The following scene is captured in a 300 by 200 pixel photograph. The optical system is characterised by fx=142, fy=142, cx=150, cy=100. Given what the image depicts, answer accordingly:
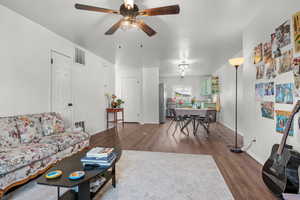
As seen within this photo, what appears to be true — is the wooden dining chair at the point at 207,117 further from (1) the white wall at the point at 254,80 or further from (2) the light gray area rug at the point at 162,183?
(2) the light gray area rug at the point at 162,183

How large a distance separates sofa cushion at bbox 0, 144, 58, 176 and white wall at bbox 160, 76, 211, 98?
7695 mm

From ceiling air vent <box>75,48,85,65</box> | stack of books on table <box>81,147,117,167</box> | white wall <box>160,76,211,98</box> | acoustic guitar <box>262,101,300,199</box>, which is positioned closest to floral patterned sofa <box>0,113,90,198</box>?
stack of books on table <box>81,147,117,167</box>

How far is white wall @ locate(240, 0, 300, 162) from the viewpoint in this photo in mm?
1786

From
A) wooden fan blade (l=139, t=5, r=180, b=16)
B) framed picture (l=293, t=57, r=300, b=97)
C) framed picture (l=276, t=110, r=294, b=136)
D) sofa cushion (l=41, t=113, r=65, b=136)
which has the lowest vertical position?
sofa cushion (l=41, t=113, r=65, b=136)

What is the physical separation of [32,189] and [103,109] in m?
3.33

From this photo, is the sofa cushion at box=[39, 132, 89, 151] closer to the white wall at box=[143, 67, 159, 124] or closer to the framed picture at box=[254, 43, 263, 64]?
the framed picture at box=[254, 43, 263, 64]

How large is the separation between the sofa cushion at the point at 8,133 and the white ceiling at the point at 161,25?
1.77 meters

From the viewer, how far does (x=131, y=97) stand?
6.82m

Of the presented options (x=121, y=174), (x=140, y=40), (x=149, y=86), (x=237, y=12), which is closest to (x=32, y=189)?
(x=121, y=174)

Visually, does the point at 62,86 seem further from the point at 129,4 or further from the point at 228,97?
the point at 228,97

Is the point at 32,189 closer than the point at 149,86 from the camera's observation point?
Yes

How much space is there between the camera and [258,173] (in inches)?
81.6

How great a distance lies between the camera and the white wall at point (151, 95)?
6441mm

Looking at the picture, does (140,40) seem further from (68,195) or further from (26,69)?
(68,195)
